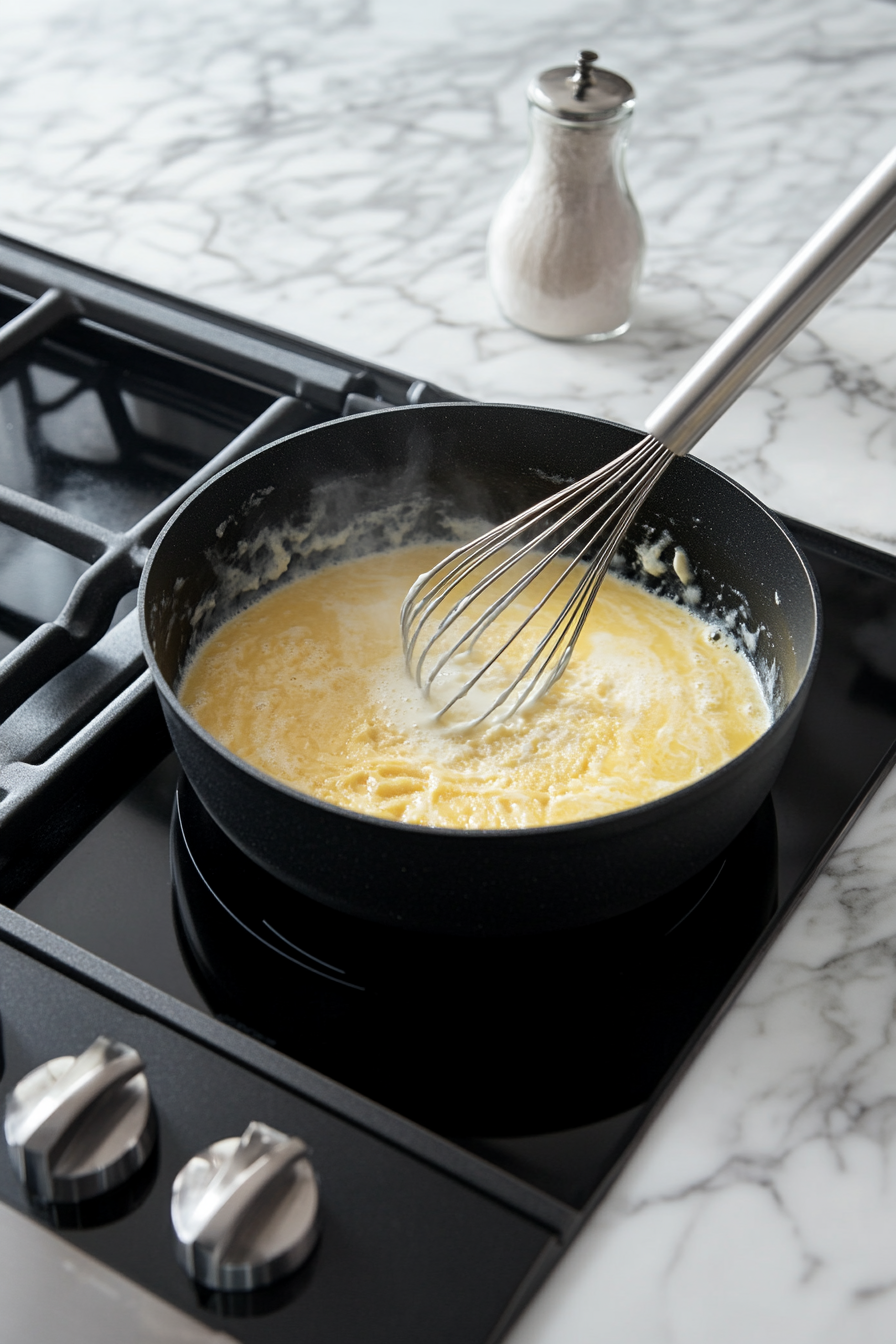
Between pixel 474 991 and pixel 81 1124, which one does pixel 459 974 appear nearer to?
pixel 474 991

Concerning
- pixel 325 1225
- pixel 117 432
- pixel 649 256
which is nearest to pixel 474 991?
pixel 325 1225

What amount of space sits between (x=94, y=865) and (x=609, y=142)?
611 mm

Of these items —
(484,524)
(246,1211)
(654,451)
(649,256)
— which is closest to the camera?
(246,1211)

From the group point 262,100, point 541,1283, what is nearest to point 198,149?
point 262,100

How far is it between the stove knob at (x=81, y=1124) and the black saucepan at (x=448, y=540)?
11cm

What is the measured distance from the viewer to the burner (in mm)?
553

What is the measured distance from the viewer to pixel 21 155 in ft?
3.87

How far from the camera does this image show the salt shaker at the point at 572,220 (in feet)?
2.90

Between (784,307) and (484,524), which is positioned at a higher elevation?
(784,307)

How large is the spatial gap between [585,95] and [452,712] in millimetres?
446

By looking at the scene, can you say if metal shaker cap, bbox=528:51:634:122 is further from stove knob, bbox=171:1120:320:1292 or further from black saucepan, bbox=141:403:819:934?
stove knob, bbox=171:1120:320:1292

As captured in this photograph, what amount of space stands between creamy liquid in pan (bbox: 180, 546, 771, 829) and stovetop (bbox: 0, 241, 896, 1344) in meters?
0.06

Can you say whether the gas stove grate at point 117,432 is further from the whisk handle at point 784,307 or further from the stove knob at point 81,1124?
the whisk handle at point 784,307

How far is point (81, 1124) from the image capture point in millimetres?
479
